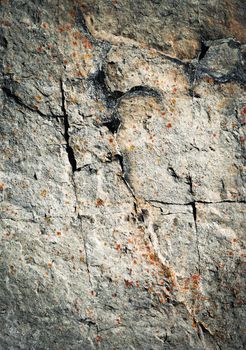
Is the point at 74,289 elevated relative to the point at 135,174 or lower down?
lower down

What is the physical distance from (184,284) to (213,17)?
2.54ft

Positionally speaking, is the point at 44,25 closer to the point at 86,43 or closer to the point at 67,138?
the point at 86,43

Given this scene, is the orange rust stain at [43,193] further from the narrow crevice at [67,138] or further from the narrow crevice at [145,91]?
the narrow crevice at [145,91]

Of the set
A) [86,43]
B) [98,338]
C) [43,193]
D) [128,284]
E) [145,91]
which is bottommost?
[98,338]

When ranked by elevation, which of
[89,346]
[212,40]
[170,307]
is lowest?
[89,346]

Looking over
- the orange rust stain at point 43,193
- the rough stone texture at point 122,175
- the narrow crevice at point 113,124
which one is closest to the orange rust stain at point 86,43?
the rough stone texture at point 122,175

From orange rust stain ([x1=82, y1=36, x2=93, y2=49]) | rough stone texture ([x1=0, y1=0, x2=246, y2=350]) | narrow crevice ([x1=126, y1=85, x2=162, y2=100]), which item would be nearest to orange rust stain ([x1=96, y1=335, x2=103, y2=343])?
rough stone texture ([x1=0, y1=0, x2=246, y2=350])

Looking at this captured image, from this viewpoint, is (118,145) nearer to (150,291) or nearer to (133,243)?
(133,243)

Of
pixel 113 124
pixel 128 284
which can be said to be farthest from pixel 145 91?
pixel 128 284

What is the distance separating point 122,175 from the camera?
51.7 inches

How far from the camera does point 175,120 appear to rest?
4.21ft

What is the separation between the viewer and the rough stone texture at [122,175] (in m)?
1.26

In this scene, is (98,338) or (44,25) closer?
(44,25)

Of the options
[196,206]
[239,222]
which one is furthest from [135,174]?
[239,222]
